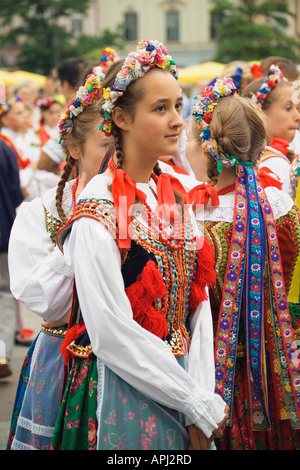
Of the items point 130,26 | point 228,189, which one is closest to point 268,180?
point 228,189

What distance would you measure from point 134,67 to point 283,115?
6.93 feet

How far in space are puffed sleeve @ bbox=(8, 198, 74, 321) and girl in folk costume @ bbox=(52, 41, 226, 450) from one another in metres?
0.21

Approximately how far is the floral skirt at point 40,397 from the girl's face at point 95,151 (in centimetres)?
72

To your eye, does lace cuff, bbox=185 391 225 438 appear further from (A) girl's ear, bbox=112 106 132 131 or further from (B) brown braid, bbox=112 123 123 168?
(A) girl's ear, bbox=112 106 132 131

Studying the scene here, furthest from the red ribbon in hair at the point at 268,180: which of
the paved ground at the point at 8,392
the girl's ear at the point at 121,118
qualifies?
the paved ground at the point at 8,392

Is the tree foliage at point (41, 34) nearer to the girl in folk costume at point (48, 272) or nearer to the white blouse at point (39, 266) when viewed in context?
the girl in folk costume at point (48, 272)

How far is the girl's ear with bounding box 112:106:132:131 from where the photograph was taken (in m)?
2.38

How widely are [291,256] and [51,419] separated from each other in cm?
127

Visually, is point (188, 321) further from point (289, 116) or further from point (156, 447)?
point (289, 116)

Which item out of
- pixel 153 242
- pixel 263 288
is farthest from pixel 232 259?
pixel 153 242

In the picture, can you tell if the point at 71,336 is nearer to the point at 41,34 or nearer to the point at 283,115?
the point at 283,115

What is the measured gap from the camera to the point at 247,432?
3.02 metres

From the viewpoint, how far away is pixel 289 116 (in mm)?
4262

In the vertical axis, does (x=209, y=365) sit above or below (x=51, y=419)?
above
